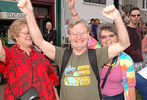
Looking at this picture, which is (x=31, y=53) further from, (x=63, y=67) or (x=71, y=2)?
(x=71, y=2)

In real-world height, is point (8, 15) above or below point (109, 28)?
above

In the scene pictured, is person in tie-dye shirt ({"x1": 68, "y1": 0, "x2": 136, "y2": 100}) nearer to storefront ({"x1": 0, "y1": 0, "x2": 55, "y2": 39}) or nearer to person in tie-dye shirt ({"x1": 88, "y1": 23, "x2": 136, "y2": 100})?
person in tie-dye shirt ({"x1": 88, "y1": 23, "x2": 136, "y2": 100})

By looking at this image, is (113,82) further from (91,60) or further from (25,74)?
(25,74)

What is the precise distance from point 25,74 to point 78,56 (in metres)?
0.64

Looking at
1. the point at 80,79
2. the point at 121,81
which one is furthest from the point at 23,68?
the point at 121,81

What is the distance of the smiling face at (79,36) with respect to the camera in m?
2.24

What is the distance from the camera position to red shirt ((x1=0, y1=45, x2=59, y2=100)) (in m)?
2.37

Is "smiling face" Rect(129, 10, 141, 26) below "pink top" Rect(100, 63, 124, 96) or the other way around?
the other way around

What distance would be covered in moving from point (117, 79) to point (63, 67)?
73 centimetres

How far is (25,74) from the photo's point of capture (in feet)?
7.87

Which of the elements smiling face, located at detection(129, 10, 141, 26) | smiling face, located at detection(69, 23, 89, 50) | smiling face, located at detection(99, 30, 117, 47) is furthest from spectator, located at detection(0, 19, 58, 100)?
smiling face, located at detection(129, 10, 141, 26)

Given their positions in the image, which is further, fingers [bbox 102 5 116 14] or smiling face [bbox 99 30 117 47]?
smiling face [bbox 99 30 117 47]

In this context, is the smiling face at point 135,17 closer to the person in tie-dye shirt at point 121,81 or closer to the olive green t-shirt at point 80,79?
the person in tie-dye shirt at point 121,81

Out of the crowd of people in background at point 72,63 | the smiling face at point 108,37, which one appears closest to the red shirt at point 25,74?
the crowd of people in background at point 72,63
